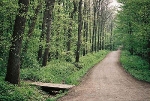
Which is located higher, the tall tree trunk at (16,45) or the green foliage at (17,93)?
the tall tree trunk at (16,45)

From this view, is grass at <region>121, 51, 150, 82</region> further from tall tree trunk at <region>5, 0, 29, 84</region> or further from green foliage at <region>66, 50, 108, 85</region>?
tall tree trunk at <region>5, 0, 29, 84</region>

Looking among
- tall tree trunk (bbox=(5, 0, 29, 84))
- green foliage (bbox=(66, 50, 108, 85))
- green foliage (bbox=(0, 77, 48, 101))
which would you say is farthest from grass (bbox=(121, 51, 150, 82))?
tall tree trunk (bbox=(5, 0, 29, 84))

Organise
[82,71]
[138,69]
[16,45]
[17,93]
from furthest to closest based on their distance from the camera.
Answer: [138,69] < [82,71] < [16,45] < [17,93]

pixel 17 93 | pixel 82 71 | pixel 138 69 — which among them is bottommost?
pixel 138 69

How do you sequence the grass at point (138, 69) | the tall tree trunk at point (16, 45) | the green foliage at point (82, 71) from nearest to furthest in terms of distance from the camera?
the tall tree trunk at point (16, 45) → the green foliage at point (82, 71) → the grass at point (138, 69)

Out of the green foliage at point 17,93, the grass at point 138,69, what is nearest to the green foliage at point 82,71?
the grass at point 138,69

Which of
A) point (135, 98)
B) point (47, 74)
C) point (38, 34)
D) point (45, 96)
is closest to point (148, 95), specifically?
point (135, 98)

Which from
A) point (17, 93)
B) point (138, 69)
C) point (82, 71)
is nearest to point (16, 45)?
point (17, 93)

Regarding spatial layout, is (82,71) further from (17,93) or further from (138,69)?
(17,93)

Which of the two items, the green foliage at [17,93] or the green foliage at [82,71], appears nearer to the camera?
the green foliage at [17,93]

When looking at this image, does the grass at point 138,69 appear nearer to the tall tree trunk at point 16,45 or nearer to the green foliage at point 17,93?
the green foliage at point 17,93

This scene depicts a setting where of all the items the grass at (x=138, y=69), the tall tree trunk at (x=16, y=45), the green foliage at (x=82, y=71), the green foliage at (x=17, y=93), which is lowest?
the grass at (x=138, y=69)

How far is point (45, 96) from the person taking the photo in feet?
41.2

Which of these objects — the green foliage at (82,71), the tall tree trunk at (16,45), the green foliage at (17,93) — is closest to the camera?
the green foliage at (17,93)
